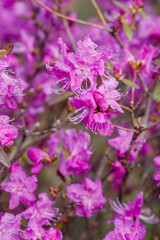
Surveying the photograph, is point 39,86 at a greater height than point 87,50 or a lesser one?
lesser

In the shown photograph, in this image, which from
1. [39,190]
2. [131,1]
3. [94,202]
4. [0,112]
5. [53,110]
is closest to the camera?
[0,112]

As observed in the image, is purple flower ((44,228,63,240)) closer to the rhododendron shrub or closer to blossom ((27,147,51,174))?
the rhododendron shrub

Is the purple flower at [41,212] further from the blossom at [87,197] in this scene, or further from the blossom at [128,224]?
the blossom at [128,224]

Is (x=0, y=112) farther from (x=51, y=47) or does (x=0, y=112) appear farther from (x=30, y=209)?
(x=51, y=47)

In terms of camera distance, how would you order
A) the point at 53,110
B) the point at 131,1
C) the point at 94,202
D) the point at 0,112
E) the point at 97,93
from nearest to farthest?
1. the point at 97,93
2. the point at 0,112
3. the point at 94,202
4. the point at 131,1
5. the point at 53,110

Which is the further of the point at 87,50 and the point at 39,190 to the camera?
the point at 39,190

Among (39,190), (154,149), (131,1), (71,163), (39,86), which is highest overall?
(131,1)

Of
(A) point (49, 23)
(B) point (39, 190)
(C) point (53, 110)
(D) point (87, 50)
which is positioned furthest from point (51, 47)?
(D) point (87, 50)

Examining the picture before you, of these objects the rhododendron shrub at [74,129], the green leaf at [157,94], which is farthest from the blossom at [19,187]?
the green leaf at [157,94]

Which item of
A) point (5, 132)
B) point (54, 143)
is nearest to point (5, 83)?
point (5, 132)
